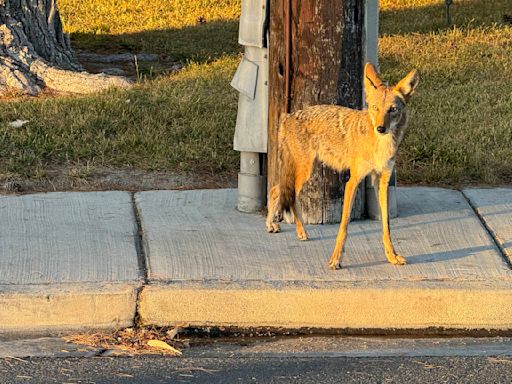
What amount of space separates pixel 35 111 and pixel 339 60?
132 inches

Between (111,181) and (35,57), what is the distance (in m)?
3.02

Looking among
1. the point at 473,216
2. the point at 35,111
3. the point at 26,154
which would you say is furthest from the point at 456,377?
the point at 35,111

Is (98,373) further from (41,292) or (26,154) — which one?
(26,154)

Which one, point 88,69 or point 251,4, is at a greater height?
point 251,4

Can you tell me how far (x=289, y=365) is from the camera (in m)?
4.73

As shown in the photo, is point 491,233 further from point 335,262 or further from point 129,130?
point 129,130

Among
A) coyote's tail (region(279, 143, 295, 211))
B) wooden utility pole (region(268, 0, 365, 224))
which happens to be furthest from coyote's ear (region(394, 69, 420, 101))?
coyote's tail (region(279, 143, 295, 211))

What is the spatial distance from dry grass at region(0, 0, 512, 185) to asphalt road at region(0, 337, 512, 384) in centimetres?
251

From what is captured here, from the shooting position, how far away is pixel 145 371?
4.68 metres

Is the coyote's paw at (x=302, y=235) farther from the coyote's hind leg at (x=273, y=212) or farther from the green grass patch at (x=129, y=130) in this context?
the green grass patch at (x=129, y=130)

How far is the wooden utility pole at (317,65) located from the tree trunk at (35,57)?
3528 mm

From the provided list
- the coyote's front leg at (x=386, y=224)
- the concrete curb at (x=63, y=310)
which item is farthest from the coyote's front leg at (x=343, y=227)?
the concrete curb at (x=63, y=310)

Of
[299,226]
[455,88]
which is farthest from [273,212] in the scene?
[455,88]

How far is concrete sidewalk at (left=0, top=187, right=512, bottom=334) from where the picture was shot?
5.21 metres
